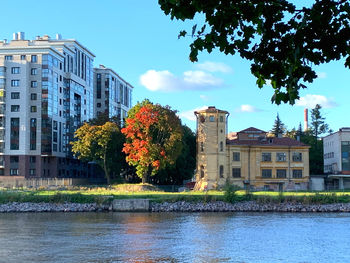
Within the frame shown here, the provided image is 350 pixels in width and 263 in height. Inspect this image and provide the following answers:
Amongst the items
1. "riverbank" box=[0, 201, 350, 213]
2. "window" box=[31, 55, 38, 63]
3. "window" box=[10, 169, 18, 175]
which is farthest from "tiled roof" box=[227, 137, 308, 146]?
A: "window" box=[10, 169, 18, 175]

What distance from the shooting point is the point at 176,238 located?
36438mm

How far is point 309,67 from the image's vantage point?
31.5 feet

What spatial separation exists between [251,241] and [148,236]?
7878 mm

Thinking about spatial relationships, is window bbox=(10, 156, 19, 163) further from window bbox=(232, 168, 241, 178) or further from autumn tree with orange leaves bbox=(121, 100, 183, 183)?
window bbox=(232, 168, 241, 178)

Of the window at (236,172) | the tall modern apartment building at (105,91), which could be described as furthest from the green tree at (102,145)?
the tall modern apartment building at (105,91)

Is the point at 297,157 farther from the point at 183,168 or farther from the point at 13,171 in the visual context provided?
the point at 13,171

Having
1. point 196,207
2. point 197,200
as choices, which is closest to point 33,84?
point 197,200

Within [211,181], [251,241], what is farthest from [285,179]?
[251,241]

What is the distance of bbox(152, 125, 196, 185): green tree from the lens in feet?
292

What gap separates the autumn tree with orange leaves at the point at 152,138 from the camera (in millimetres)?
76312

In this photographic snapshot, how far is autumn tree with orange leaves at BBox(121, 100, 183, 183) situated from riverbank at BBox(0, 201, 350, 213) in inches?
→ 575

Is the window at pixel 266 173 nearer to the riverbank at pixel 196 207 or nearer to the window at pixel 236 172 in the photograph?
the window at pixel 236 172

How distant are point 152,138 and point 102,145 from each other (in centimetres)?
1127

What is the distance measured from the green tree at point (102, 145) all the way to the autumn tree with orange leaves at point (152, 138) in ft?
28.3
